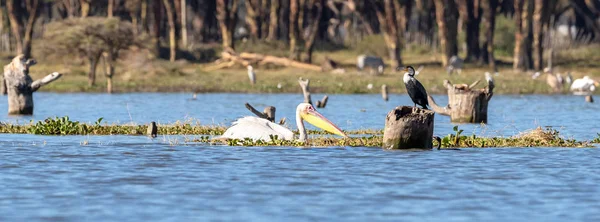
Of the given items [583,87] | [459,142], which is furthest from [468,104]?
[583,87]

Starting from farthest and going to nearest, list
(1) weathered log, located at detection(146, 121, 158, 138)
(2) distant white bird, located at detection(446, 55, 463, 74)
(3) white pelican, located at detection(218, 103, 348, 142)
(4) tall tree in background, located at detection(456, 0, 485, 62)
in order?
1. (4) tall tree in background, located at detection(456, 0, 485, 62)
2. (2) distant white bird, located at detection(446, 55, 463, 74)
3. (1) weathered log, located at detection(146, 121, 158, 138)
4. (3) white pelican, located at detection(218, 103, 348, 142)

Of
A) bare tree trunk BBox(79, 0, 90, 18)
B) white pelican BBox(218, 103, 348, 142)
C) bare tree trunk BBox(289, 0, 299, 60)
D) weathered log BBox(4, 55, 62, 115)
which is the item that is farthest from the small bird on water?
bare tree trunk BBox(79, 0, 90, 18)

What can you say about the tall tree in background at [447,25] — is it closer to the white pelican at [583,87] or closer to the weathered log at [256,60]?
the weathered log at [256,60]

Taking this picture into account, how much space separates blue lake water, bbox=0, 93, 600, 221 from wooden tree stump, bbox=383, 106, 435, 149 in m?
0.23

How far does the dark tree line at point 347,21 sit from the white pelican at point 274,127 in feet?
126

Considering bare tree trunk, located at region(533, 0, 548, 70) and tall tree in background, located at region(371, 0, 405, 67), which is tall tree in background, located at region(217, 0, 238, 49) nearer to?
tall tree in background, located at region(371, 0, 405, 67)

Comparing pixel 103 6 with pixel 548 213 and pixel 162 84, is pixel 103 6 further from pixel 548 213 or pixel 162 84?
pixel 548 213

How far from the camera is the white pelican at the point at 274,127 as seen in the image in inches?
922

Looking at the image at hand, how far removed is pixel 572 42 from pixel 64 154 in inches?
2713

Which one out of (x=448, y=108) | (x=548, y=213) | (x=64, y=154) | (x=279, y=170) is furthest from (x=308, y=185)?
(x=448, y=108)

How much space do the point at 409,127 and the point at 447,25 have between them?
1943 inches

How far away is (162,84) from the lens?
202ft

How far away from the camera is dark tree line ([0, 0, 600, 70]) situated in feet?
230

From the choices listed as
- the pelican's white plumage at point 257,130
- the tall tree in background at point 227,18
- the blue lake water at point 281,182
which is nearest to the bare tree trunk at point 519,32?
the tall tree in background at point 227,18
